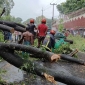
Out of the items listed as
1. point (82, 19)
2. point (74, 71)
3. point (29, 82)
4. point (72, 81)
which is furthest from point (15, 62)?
point (82, 19)

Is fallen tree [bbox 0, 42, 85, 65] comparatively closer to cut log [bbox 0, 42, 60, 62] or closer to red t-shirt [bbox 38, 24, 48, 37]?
cut log [bbox 0, 42, 60, 62]

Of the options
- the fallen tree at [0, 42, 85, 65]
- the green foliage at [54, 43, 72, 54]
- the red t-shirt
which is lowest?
the green foliage at [54, 43, 72, 54]

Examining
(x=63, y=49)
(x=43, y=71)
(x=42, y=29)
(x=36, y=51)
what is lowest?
(x=63, y=49)

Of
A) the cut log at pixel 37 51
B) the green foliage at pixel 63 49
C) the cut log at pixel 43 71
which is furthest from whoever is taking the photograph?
the green foliage at pixel 63 49

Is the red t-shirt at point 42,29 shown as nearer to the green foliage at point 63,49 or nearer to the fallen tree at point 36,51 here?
the green foliage at point 63,49

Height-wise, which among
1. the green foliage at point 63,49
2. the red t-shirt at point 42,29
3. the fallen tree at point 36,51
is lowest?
the green foliage at point 63,49

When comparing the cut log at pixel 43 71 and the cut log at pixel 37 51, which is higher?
the cut log at pixel 37 51

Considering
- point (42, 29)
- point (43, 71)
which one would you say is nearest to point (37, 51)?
point (43, 71)

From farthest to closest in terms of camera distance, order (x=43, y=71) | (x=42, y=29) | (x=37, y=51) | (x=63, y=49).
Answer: (x=63, y=49)
(x=42, y=29)
(x=43, y=71)
(x=37, y=51)

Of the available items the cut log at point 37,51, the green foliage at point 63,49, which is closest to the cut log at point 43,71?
the cut log at point 37,51

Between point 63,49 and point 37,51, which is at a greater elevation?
point 37,51

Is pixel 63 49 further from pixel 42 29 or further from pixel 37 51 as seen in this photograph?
pixel 37 51

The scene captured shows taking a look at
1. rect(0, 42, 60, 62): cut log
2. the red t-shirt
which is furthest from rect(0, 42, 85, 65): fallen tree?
the red t-shirt

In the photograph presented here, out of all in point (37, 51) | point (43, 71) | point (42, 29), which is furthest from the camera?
point (42, 29)
